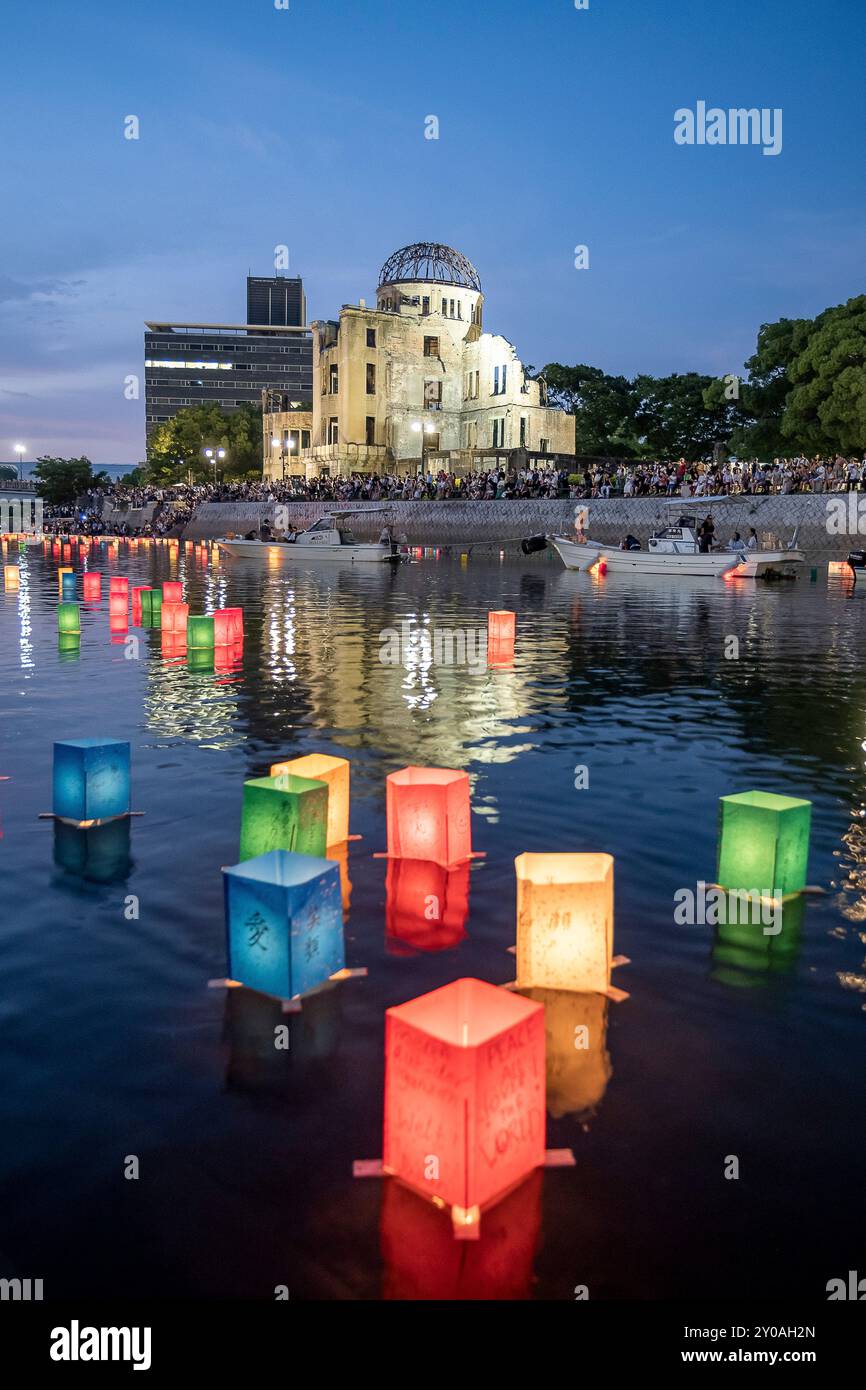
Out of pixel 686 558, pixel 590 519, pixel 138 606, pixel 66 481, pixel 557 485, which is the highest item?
pixel 66 481

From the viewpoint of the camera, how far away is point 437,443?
9575 cm

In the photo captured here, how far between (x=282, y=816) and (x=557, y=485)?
49061mm

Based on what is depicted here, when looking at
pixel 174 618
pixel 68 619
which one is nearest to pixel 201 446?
pixel 68 619

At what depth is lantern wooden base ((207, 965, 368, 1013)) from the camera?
14.7ft

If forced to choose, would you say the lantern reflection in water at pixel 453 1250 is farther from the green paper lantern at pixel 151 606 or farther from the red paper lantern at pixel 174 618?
the green paper lantern at pixel 151 606

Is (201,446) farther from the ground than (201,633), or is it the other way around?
(201,446)

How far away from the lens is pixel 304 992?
4559mm

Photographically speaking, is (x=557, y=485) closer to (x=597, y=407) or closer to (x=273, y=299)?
(x=597, y=407)

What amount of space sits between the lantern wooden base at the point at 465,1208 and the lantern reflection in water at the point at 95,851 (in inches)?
120

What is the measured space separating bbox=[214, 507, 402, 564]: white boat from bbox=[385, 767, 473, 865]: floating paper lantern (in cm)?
3858

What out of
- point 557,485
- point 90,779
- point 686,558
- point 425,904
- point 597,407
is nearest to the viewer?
point 425,904

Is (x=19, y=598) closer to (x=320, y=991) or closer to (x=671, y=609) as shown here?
(x=671, y=609)

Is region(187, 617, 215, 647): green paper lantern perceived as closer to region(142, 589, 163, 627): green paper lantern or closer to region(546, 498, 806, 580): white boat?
region(142, 589, 163, 627): green paper lantern

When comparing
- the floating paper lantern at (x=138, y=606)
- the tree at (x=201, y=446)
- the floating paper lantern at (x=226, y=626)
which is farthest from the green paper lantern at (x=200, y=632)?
the tree at (x=201, y=446)
